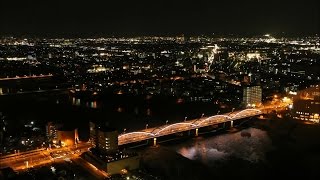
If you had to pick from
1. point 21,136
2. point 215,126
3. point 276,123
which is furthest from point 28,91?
point 276,123

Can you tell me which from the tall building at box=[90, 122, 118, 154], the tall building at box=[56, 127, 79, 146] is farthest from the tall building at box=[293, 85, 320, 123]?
the tall building at box=[56, 127, 79, 146]

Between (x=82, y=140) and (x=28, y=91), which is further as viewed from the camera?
(x=28, y=91)

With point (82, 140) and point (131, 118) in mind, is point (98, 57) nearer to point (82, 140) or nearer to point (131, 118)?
point (131, 118)

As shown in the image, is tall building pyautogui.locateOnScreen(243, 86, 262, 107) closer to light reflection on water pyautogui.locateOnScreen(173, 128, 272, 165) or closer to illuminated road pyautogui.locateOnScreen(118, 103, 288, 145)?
illuminated road pyautogui.locateOnScreen(118, 103, 288, 145)

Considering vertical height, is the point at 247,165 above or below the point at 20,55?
below

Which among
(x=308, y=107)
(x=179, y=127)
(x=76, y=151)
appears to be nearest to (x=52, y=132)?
(x=76, y=151)

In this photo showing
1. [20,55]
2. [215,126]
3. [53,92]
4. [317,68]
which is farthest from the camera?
[20,55]
